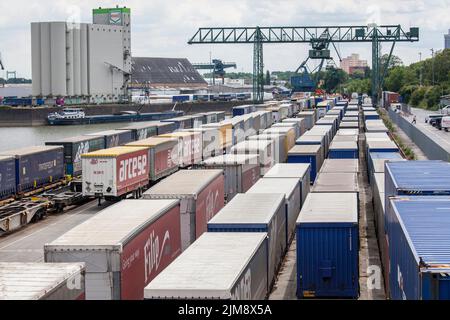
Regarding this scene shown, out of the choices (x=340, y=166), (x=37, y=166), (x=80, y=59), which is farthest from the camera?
(x=80, y=59)

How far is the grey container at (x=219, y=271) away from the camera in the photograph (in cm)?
1206

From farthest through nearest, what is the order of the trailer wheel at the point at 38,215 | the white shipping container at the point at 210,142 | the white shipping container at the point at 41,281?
1. the white shipping container at the point at 210,142
2. the trailer wheel at the point at 38,215
3. the white shipping container at the point at 41,281

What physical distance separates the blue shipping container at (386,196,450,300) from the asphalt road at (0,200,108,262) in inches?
547

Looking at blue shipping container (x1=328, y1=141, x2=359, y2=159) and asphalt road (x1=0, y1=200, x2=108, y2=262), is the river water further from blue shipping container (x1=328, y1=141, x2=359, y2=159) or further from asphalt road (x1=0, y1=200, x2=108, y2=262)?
asphalt road (x1=0, y1=200, x2=108, y2=262)

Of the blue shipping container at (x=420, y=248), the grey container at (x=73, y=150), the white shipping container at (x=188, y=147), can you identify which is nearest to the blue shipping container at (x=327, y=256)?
the blue shipping container at (x=420, y=248)

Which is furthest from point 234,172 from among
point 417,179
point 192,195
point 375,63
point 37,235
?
point 375,63

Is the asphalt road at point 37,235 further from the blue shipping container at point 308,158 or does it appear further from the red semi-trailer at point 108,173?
the blue shipping container at point 308,158

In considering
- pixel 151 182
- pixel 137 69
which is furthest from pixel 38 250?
pixel 137 69

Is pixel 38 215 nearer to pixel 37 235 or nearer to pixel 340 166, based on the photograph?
pixel 37 235

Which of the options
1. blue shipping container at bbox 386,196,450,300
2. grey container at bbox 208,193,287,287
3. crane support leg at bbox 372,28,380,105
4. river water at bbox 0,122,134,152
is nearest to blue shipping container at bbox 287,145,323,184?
grey container at bbox 208,193,287,287

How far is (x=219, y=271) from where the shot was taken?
13.3m

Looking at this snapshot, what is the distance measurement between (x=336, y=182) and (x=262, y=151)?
30.4 feet

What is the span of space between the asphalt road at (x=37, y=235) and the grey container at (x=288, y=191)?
750 centimetres

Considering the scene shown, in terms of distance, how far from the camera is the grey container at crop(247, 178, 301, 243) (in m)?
23.7
